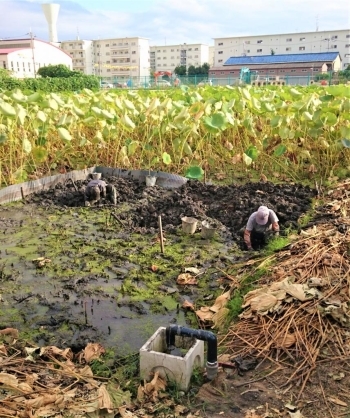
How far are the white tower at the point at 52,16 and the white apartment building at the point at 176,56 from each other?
34.3 meters

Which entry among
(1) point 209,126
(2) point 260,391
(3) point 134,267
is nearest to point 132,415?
(2) point 260,391

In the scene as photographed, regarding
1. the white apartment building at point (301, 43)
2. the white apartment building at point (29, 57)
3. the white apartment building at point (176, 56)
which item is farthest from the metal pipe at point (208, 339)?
the white apartment building at point (176, 56)

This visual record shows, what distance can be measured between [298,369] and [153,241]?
248cm

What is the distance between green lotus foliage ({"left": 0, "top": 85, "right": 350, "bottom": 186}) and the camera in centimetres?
686

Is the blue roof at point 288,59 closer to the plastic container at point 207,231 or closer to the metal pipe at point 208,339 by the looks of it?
the plastic container at point 207,231

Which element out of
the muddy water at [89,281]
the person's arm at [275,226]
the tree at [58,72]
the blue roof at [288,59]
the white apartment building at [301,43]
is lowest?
the muddy water at [89,281]

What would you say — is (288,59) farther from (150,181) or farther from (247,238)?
(247,238)

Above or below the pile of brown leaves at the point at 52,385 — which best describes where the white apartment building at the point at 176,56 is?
above

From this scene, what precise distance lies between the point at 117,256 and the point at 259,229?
1460 millimetres

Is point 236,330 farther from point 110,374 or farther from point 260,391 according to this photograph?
point 110,374

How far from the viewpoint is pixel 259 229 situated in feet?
15.0

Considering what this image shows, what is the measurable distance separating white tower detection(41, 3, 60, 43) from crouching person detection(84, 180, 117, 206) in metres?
76.9

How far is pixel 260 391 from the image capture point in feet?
8.02

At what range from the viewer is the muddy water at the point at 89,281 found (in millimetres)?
3219
